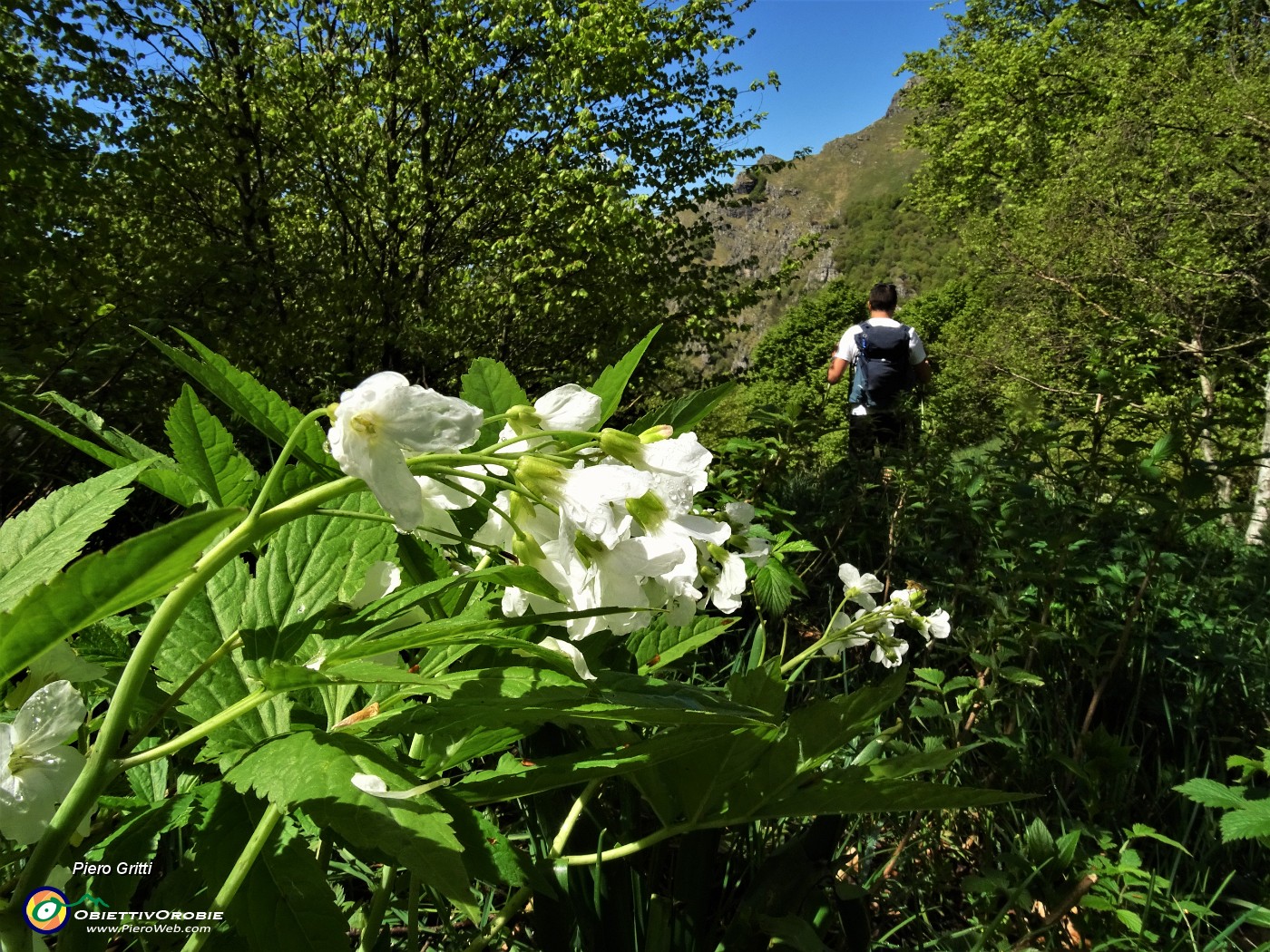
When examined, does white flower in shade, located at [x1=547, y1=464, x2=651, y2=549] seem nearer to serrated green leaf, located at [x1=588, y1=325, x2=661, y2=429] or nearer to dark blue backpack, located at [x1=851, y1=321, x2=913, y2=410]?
serrated green leaf, located at [x1=588, y1=325, x2=661, y2=429]

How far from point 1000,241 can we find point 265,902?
42.1ft

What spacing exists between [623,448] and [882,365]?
5.21 meters

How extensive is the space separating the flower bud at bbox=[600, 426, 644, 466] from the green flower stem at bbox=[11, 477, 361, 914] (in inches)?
9.7

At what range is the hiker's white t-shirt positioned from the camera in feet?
18.1

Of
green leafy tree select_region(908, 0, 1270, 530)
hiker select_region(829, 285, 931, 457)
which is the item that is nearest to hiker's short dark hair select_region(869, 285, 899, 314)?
hiker select_region(829, 285, 931, 457)

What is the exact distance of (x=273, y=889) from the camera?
0.74 metres

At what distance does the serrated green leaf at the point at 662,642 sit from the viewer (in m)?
1.32

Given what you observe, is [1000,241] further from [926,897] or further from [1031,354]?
[926,897]

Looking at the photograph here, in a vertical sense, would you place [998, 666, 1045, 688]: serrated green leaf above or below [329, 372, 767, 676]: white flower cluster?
below

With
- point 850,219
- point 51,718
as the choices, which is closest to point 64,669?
point 51,718

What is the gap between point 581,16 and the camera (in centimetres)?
786

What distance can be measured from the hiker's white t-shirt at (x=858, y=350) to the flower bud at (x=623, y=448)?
493 centimetres

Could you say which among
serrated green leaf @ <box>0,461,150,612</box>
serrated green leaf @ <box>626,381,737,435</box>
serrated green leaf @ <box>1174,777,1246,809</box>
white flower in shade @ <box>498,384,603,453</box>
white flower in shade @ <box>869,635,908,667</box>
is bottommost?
serrated green leaf @ <box>1174,777,1246,809</box>

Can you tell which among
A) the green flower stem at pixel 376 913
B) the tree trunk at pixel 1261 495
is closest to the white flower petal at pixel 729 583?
the green flower stem at pixel 376 913
